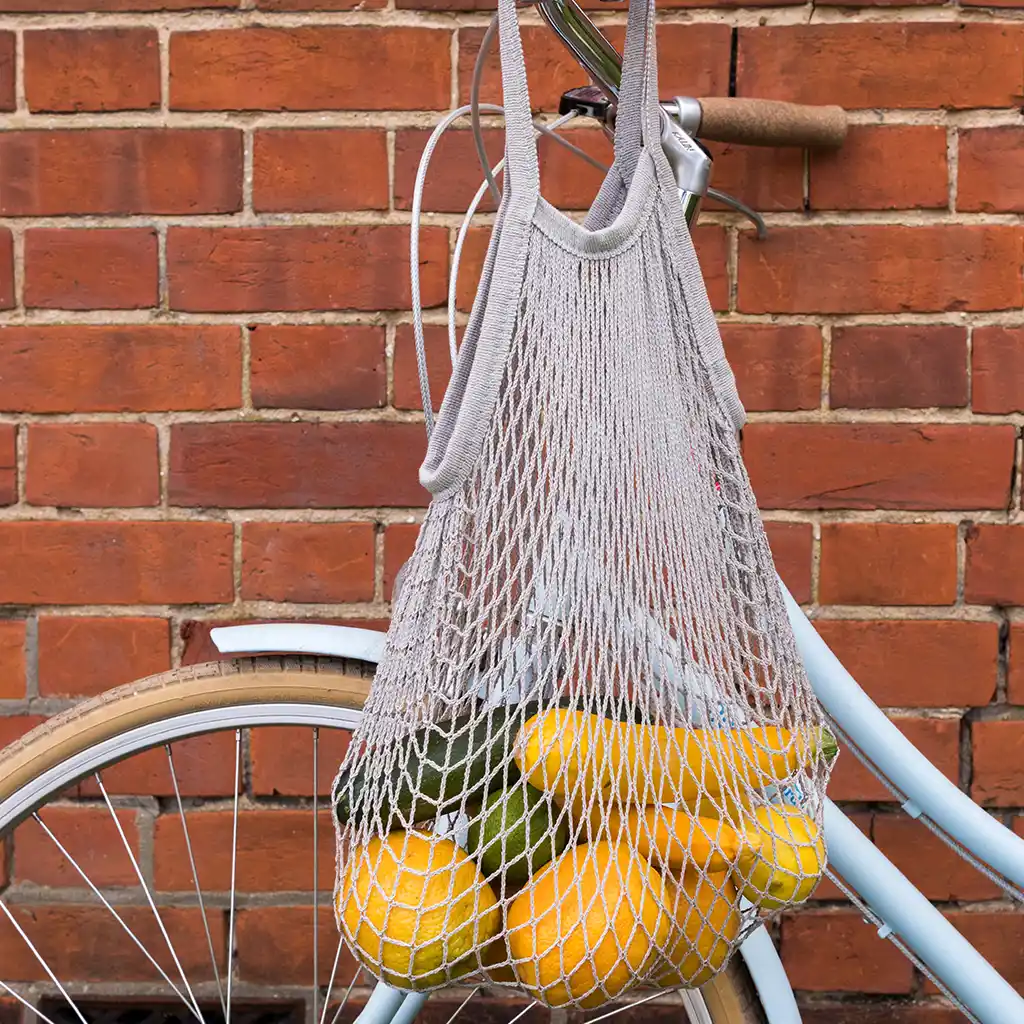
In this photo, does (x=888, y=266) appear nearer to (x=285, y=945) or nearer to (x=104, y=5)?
(x=104, y=5)

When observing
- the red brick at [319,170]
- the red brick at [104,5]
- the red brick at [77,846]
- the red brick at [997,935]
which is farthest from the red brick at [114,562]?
the red brick at [997,935]

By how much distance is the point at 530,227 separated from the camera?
562 mm

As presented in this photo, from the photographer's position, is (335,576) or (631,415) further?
(335,576)

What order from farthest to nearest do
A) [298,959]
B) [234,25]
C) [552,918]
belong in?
1. [298,959]
2. [234,25]
3. [552,918]

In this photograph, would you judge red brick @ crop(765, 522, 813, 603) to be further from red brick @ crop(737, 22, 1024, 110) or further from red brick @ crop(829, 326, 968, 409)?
red brick @ crop(737, 22, 1024, 110)

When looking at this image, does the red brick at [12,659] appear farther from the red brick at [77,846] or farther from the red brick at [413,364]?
the red brick at [413,364]

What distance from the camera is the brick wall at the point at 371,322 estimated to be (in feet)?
→ 3.40

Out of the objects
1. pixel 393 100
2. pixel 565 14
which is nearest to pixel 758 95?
pixel 393 100

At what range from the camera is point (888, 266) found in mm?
1054

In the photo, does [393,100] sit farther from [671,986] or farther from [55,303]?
[671,986]

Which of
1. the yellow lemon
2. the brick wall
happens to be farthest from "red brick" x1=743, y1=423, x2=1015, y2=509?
the yellow lemon

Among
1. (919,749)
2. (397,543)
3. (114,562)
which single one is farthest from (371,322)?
(919,749)

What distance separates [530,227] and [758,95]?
1.91 ft

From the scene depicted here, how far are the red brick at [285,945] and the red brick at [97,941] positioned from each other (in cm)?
3
